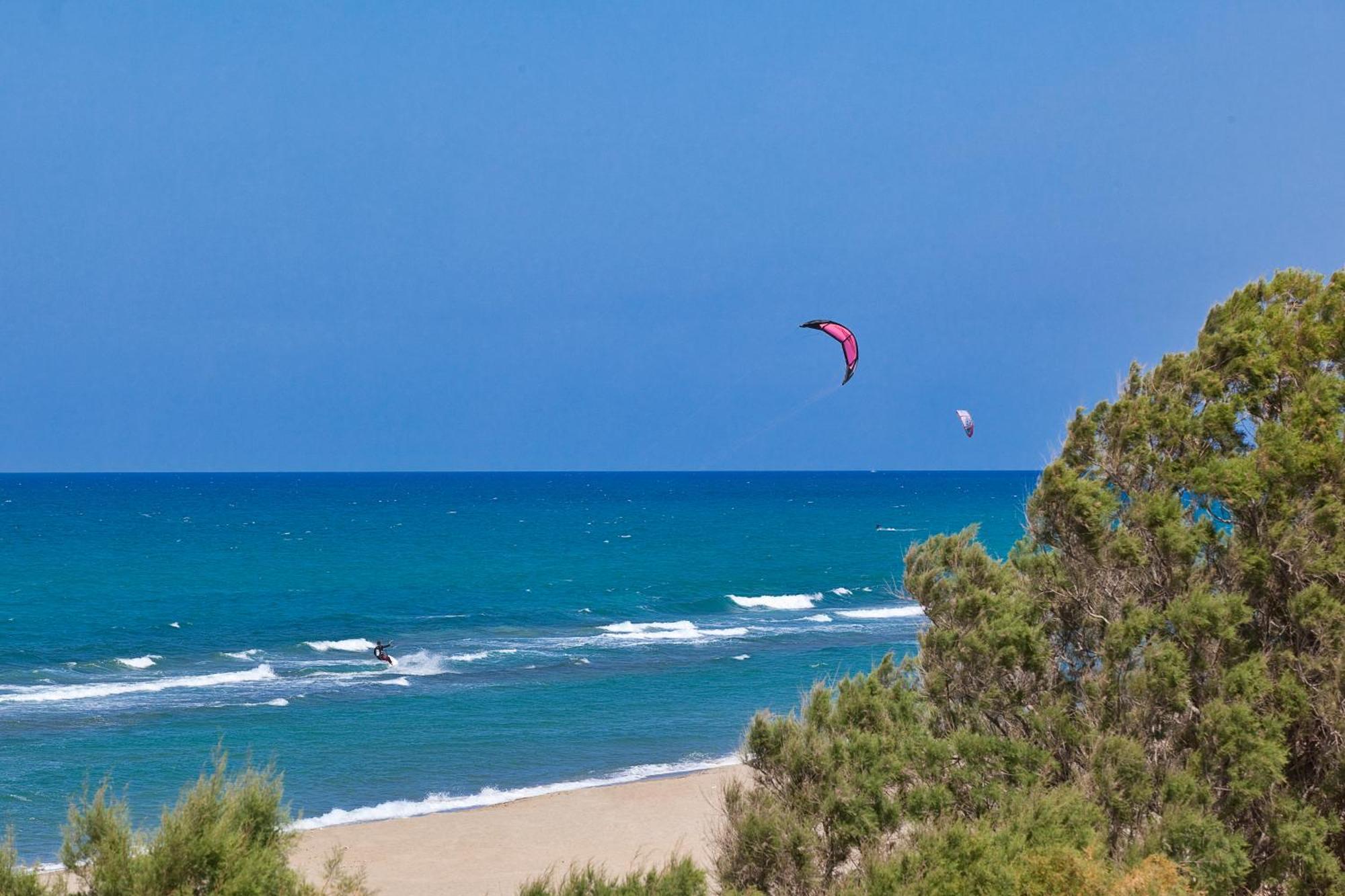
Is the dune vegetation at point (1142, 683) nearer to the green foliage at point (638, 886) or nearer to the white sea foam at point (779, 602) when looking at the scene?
the green foliage at point (638, 886)

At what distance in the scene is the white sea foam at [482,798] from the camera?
22.0 meters

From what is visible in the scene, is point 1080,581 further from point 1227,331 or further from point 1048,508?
point 1227,331

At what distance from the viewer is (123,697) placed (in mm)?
32719

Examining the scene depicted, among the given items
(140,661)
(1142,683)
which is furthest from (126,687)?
(1142,683)

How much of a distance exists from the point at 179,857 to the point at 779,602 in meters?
50.6

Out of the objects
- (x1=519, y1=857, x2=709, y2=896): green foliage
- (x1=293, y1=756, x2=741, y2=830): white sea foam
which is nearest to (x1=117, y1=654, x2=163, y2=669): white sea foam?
(x1=293, y1=756, x2=741, y2=830): white sea foam

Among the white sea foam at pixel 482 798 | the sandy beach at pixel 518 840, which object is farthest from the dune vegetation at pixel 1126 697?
the white sea foam at pixel 482 798

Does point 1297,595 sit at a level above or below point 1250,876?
above

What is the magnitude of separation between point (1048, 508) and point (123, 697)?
93.1ft

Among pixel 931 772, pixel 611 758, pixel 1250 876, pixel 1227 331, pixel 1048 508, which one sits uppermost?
pixel 1227 331

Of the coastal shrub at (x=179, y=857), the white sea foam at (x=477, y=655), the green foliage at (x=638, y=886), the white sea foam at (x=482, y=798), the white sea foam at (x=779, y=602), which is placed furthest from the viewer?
the white sea foam at (x=779, y=602)

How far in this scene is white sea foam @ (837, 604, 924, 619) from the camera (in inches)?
2088

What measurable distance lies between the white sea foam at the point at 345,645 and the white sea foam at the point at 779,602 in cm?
1944

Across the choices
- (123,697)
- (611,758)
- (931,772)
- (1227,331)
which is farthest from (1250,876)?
(123,697)
